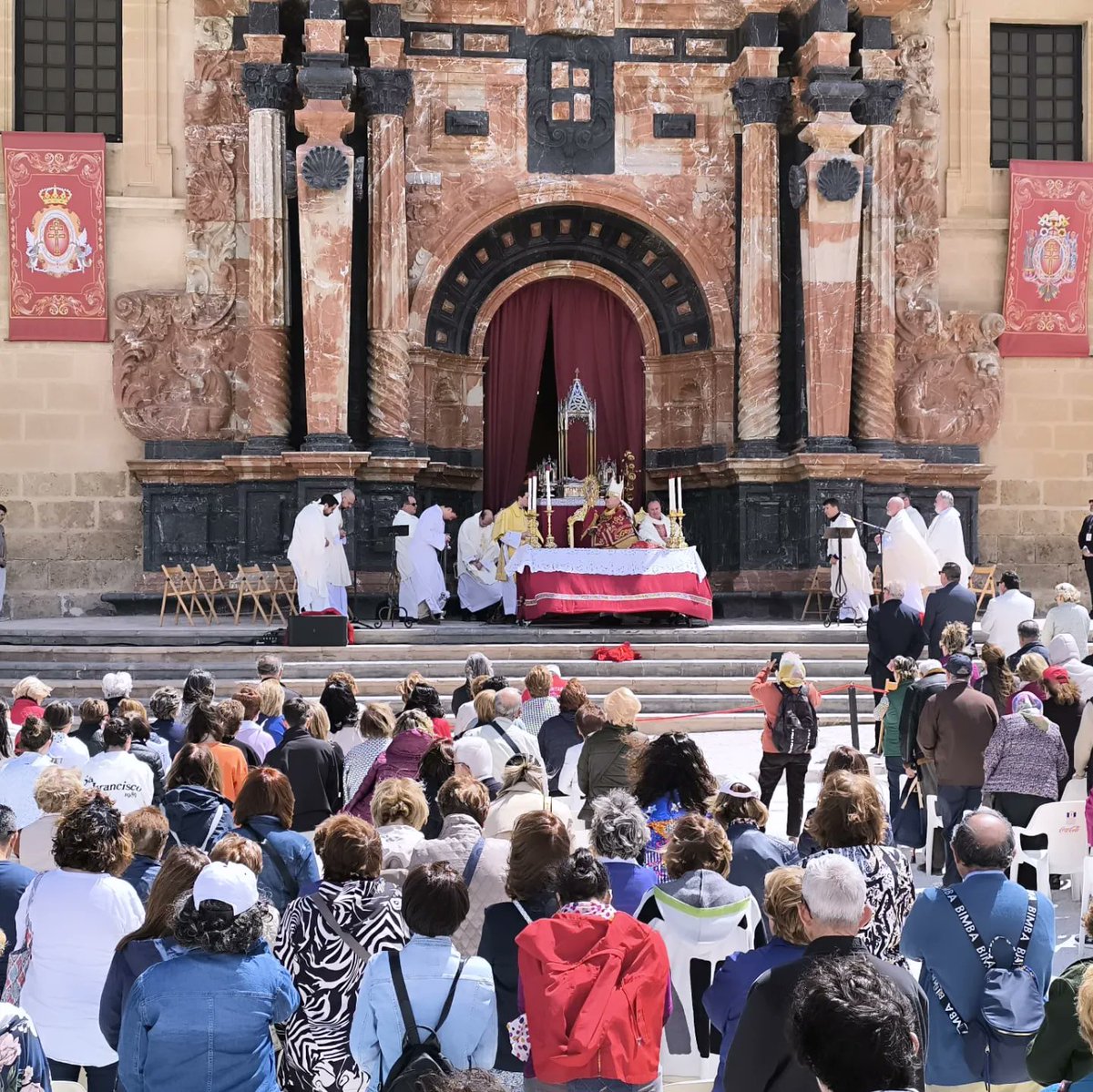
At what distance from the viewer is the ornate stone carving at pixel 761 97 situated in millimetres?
19969

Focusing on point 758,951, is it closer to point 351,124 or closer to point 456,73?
point 351,124

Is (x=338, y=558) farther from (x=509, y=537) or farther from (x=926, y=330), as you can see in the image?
(x=926, y=330)

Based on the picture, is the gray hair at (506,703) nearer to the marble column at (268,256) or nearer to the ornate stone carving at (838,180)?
the marble column at (268,256)

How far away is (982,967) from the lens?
466 centimetres

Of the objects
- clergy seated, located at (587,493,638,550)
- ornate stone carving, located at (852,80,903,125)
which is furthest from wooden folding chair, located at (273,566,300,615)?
ornate stone carving, located at (852,80,903,125)

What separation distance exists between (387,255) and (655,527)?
4.71 meters

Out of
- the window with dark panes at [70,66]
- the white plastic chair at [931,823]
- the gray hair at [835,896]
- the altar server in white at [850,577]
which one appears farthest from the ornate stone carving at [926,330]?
the gray hair at [835,896]


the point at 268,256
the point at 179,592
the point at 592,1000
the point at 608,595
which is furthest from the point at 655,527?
the point at 592,1000

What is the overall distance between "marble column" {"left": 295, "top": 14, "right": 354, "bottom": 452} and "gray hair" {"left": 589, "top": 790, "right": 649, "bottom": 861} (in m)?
14.1

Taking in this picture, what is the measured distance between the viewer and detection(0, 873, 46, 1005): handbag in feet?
16.2

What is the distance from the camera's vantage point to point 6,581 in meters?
20.0

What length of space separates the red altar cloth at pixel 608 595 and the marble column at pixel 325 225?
345cm

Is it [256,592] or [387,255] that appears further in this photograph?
[387,255]

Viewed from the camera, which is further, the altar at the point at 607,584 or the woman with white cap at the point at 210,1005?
the altar at the point at 607,584
